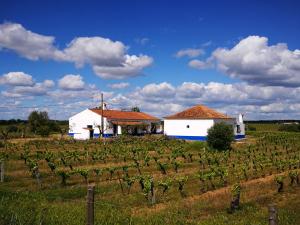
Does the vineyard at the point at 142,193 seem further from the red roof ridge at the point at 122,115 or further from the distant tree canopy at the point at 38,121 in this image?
the distant tree canopy at the point at 38,121

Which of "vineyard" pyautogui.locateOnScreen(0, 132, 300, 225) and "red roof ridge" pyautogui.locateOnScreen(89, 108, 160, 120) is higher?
"red roof ridge" pyautogui.locateOnScreen(89, 108, 160, 120)

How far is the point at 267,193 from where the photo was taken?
17891mm

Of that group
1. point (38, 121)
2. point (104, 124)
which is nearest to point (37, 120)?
point (38, 121)

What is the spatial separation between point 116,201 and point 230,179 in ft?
28.5

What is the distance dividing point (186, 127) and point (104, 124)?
13314 mm

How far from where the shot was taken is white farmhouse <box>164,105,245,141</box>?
58.5 metres

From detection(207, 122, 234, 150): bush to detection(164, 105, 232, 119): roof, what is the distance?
14.4 meters

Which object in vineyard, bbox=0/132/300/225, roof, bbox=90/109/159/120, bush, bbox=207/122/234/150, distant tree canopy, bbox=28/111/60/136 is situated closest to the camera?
vineyard, bbox=0/132/300/225

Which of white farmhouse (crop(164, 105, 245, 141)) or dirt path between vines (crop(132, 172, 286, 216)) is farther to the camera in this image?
white farmhouse (crop(164, 105, 245, 141))

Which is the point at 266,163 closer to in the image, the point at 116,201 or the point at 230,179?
the point at 230,179

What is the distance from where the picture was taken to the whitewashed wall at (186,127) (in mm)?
58469

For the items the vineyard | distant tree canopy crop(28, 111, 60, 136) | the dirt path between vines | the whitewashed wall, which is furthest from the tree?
the dirt path between vines

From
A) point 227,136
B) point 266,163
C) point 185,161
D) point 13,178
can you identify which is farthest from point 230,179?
point 227,136

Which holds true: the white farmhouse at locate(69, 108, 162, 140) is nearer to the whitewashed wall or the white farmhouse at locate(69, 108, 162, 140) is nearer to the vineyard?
the whitewashed wall
